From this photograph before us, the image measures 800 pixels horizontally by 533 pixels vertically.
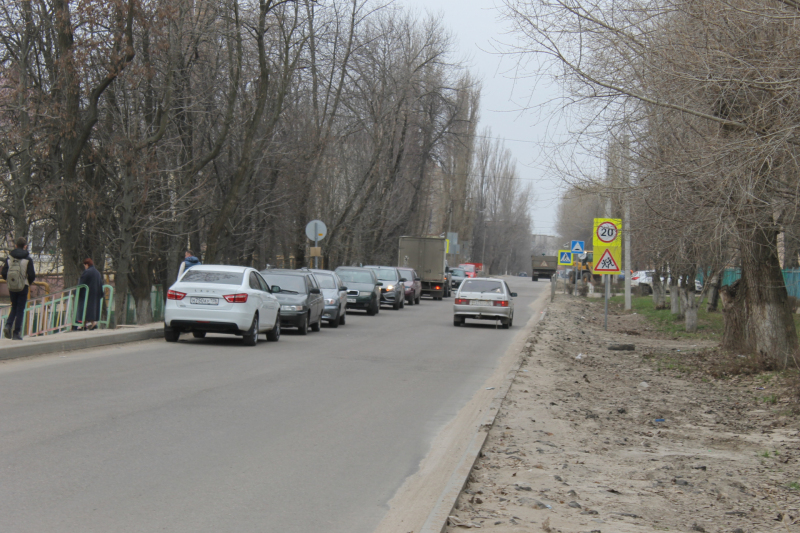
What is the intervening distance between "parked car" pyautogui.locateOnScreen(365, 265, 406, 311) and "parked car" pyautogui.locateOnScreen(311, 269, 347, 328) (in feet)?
28.9

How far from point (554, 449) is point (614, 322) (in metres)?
24.7

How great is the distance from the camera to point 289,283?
2123 cm

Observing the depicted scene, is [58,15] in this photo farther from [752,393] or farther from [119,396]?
[752,393]

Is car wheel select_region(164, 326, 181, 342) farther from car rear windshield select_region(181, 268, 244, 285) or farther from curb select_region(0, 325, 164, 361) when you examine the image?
car rear windshield select_region(181, 268, 244, 285)

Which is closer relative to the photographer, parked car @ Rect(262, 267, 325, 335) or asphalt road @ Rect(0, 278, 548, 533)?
asphalt road @ Rect(0, 278, 548, 533)

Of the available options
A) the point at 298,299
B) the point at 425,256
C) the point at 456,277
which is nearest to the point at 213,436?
the point at 298,299

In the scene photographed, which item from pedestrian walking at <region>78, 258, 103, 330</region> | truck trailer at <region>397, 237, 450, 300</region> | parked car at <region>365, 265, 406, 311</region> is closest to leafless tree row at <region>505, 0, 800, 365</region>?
pedestrian walking at <region>78, 258, 103, 330</region>

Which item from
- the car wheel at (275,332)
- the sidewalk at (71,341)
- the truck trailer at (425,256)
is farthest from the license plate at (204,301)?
the truck trailer at (425,256)

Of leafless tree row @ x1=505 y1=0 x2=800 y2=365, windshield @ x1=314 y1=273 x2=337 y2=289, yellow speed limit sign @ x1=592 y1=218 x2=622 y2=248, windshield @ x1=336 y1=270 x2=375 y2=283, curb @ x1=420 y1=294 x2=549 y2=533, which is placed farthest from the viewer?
windshield @ x1=336 y1=270 x2=375 y2=283

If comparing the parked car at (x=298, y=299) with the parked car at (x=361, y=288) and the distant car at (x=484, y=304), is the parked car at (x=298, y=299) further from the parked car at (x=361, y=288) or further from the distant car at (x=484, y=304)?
the parked car at (x=361, y=288)

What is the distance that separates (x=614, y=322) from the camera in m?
31.9

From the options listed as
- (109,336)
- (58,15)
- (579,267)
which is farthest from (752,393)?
(579,267)

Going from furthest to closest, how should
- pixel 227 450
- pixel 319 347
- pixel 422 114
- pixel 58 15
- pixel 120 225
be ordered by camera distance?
pixel 422 114
pixel 120 225
pixel 58 15
pixel 319 347
pixel 227 450

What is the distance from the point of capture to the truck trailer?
47.6 metres
